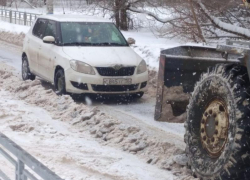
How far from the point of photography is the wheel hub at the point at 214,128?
4.67m

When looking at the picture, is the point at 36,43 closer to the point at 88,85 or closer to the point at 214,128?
the point at 88,85

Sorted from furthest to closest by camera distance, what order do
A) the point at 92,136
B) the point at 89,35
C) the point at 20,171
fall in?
the point at 89,35 < the point at 92,136 < the point at 20,171

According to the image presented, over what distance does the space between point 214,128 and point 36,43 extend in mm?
7103

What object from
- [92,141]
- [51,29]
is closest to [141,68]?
[51,29]

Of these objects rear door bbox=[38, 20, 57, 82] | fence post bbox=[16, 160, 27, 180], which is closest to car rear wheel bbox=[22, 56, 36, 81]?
→ rear door bbox=[38, 20, 57, 82]

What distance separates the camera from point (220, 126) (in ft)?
15.4

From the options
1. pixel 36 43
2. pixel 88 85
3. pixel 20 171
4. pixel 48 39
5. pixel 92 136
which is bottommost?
pixel 92 136

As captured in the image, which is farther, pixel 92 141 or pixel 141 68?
pixel 141 68

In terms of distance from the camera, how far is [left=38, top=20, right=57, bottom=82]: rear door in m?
10.2

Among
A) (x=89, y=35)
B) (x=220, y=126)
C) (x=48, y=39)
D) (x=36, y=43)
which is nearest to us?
(x=220, y=126)

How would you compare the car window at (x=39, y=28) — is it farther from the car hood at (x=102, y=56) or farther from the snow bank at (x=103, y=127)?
the car hood at (x=102, y=56)

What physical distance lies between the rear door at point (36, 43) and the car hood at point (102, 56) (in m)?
1.33

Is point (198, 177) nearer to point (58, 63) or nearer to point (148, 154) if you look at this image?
point (148, 154)

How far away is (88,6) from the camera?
1050 inches
